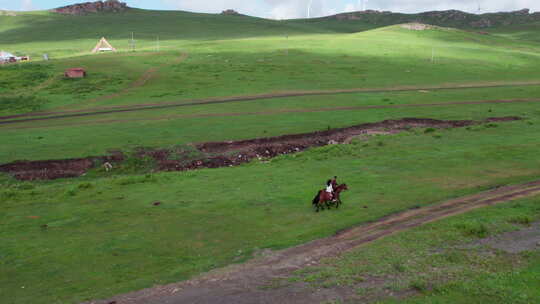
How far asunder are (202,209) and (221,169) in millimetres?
8838

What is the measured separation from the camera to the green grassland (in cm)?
1549

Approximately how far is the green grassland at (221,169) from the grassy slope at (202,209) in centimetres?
8

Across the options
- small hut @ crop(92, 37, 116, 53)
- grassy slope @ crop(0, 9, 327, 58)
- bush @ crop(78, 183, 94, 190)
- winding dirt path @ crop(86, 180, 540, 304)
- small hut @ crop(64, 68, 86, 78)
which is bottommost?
bush @ crop(78, 183, 94, 190)

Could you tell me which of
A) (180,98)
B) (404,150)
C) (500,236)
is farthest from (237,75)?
(500,236)

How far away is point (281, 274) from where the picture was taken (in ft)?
43.1

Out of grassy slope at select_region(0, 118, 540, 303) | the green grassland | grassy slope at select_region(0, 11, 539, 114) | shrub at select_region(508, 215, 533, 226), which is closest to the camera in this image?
grassy slope at select_region(0, 118, 540, 303)

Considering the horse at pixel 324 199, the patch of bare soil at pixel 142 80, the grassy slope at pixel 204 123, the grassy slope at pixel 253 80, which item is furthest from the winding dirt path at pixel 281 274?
the patch of bare soil at pixel 142 80

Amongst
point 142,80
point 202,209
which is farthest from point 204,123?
point 142,80

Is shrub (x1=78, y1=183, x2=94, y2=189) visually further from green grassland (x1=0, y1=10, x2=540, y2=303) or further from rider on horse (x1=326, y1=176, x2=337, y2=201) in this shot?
rider on horse (x1=326, y1=176, x2=337, y2=201)

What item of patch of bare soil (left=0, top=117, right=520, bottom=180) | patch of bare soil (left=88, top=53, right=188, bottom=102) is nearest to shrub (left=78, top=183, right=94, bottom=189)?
patch of bare soil (left=0, top=117, right=520, bottom=180)

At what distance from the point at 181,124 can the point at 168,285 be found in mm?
31084

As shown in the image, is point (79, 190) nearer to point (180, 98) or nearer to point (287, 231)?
point (287, 231)

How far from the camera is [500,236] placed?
593 inches

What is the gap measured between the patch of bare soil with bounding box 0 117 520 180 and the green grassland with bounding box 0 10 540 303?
1.44m
